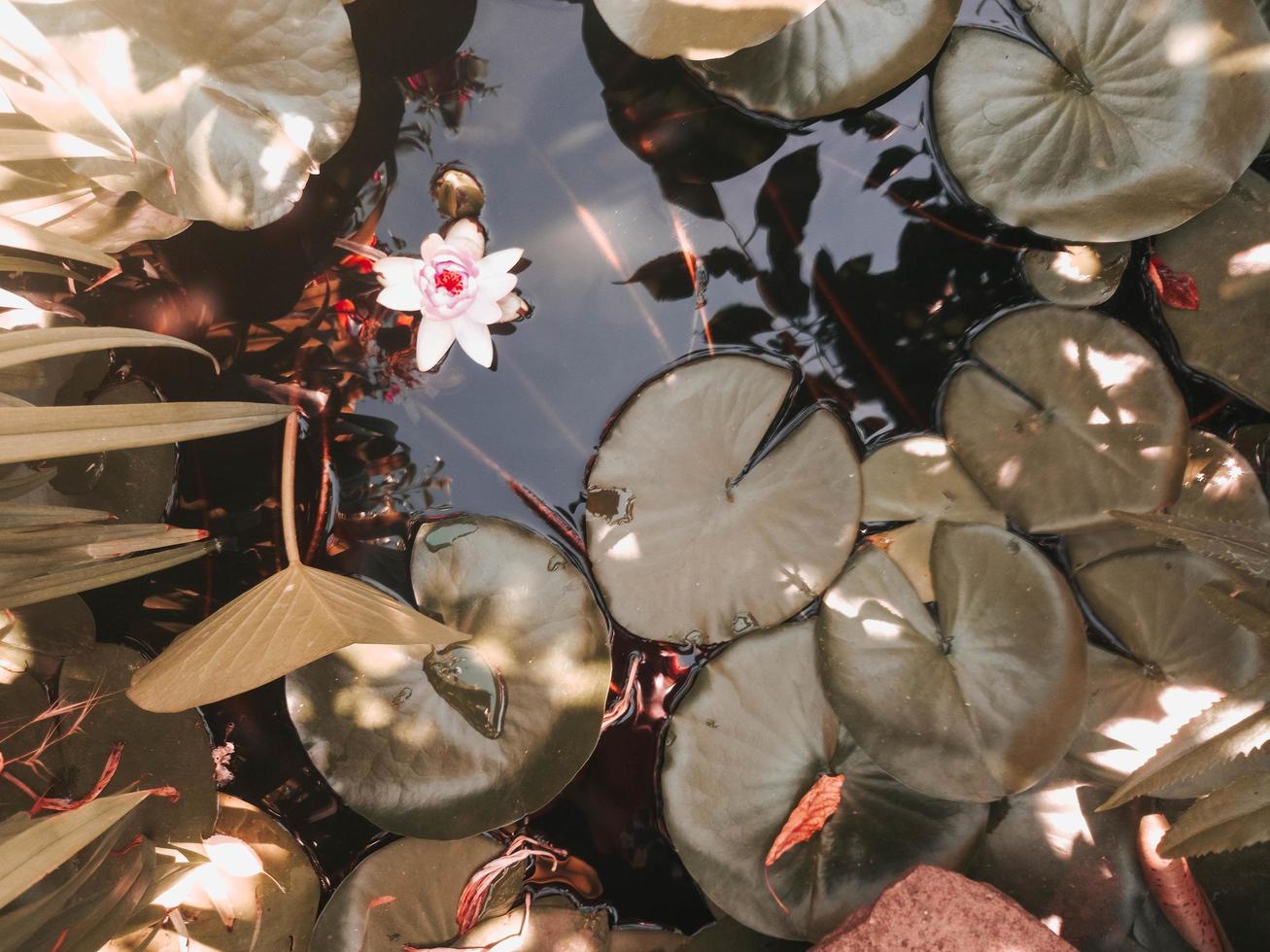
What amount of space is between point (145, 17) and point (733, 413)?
1409mm

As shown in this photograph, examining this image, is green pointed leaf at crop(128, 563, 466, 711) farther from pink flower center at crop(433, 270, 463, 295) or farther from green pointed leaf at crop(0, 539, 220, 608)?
pink flower center at crop(433, 270, 463, 295)

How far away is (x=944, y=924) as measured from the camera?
60.1 inches

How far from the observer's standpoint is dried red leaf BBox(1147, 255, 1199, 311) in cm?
175

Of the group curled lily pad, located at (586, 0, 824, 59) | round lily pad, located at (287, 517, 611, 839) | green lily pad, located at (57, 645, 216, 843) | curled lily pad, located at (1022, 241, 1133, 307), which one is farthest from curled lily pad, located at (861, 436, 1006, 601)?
green lily pad, located at (57, 645, 216, 843)

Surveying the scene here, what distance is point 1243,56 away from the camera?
1576mm

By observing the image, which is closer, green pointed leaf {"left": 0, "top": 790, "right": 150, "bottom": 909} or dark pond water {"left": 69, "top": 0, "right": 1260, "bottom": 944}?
green pointed leaf {"left": 0, "top": 790, "right": 150, "bottom": 909}

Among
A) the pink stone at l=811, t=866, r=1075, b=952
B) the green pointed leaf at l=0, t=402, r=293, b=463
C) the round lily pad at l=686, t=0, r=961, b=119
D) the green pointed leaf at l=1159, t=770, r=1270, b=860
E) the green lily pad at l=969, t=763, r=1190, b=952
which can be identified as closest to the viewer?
the green pointed leaf at l=0, t=402, r=293, b=463

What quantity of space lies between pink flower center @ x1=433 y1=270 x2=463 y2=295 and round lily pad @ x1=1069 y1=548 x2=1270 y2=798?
1.61 m

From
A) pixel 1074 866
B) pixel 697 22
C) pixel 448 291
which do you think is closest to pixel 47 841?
pixel 448 291

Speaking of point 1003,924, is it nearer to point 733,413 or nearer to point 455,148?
point 733,413

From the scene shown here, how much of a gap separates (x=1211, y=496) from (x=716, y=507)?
3.78 feet

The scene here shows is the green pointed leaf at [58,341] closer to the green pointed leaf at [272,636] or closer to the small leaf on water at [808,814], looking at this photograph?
the green pointed leaf at [272,636]

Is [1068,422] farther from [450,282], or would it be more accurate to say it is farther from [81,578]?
[81,578]

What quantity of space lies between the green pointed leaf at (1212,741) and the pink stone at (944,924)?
30 centimetres
